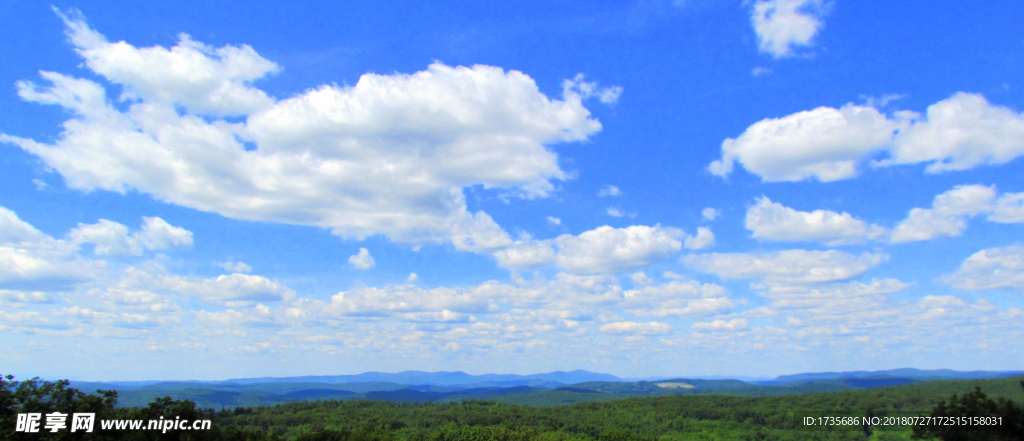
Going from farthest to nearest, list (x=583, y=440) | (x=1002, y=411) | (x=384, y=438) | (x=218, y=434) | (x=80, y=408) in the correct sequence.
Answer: (x=583, y=440)
(x=384, y=438)
(x=218, y=434)
(x=80, y=408)
(x=1002, y=411)

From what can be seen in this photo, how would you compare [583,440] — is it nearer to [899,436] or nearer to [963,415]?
[899,436]

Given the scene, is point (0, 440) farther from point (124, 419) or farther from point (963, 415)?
point (963, 415)

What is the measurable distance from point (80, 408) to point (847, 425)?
22434cm

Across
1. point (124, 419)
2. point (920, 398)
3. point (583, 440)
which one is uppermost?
point (124, 419)

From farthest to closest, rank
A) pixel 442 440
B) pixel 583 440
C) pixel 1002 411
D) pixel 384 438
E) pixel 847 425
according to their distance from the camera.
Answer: pixel 847 425
pixel 583 440
pixel 442 440
pixel 384 438
pixel 1002 411

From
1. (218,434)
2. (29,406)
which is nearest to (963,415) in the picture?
(218,434)

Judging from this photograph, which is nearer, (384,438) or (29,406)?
(29,406)

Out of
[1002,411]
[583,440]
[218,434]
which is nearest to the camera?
[1002,411]

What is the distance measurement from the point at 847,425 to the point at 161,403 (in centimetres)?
21616

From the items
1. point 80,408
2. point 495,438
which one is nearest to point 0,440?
point 80,408

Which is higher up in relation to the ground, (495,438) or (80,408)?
(80,408)

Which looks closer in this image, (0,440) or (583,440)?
(0,440)

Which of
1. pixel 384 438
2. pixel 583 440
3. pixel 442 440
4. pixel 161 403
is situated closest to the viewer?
pixel 161 403

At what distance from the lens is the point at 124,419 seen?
62.8m
